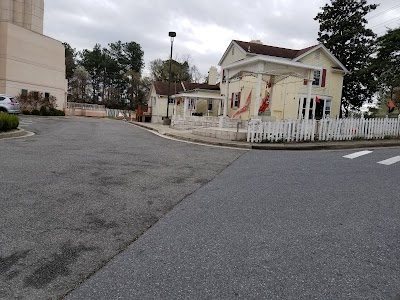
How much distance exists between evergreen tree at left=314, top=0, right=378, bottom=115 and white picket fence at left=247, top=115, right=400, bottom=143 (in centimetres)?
2022

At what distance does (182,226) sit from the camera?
3.99 meters

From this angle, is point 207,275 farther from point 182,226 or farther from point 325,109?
point 325,109

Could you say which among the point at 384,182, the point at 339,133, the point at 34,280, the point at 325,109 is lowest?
the point at 34,280

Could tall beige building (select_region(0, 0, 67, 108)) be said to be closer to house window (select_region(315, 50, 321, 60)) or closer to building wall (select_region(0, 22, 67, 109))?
building wall (select_region(0, 22, 67, 109))

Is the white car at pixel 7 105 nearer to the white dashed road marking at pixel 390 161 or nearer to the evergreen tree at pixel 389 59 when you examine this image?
the white dashed road marking at pixel 390 161

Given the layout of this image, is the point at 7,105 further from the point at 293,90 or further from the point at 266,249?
the point at 266,249

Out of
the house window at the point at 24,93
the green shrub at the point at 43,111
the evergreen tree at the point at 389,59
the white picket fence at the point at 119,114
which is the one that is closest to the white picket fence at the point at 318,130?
the evergreen tree at the point at 389,59

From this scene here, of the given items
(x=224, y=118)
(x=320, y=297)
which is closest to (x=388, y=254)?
(x=320, y=297)

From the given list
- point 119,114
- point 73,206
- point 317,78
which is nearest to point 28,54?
point 119,114

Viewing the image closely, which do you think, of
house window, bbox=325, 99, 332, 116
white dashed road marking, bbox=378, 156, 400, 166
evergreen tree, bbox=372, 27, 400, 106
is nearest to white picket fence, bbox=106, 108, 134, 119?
house window, bbox=325, 99, 332, 116

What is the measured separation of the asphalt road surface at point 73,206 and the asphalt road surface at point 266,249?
266 mm

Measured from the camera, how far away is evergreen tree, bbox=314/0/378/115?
32.5m

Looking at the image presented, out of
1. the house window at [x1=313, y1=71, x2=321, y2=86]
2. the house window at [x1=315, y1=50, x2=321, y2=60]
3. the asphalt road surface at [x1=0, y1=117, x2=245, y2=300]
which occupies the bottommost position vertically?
the asphalt road surface at [x1=0, y1=117, x2=245, y2=300]

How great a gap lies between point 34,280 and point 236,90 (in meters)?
23.4
